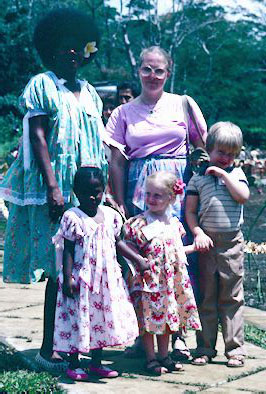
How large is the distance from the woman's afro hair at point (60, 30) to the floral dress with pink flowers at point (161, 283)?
3.32ft

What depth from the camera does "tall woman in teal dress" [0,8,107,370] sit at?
457cm

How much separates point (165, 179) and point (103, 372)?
1057 millimetres

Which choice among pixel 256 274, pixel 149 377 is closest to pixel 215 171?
pixel 149 377

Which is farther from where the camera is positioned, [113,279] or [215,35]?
[215,35]

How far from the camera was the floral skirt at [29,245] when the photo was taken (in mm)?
4617

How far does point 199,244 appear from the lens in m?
4.76

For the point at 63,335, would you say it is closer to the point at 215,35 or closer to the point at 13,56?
the point at 13,56

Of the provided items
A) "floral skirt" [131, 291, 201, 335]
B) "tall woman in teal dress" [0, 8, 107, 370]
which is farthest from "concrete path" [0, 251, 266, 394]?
"tall woman in teal dress" [0, 8, 107, 370]

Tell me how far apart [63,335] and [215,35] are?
34.3 meters

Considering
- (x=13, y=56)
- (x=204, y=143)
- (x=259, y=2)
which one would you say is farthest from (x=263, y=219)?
(x=259, y=2)

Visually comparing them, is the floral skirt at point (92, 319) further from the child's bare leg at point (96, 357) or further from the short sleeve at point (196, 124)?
the short sleeve at point (196, 124)

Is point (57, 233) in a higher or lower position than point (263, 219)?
higher

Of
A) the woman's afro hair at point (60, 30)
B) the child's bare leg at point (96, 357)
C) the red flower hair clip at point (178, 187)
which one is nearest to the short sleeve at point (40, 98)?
the woman's afro hair at point (60, 30)

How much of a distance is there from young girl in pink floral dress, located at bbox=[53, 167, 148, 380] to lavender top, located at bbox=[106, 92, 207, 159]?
561 millimetres
